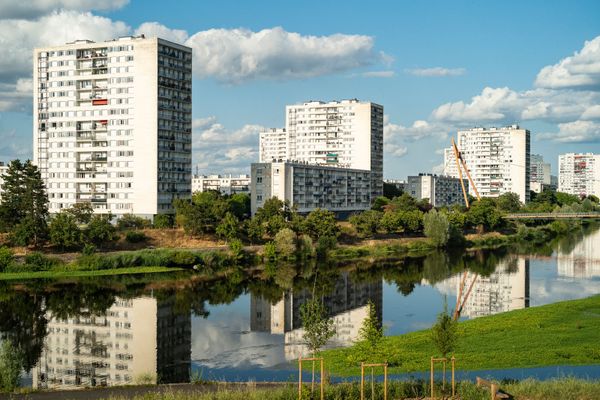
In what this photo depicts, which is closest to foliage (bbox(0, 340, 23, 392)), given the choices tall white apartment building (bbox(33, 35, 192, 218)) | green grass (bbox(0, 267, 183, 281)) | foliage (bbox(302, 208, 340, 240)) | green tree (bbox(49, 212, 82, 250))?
green grass (bbox(0, 267, 183, 281))

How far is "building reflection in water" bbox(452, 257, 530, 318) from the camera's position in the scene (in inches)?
1917

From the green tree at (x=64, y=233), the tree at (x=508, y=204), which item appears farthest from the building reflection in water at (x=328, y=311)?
the tree at (x=508, y=204)

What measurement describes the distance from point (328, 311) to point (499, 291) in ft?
57.3

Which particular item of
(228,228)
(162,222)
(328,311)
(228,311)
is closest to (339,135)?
(162,222)

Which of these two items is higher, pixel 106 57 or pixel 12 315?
pixel 106 57

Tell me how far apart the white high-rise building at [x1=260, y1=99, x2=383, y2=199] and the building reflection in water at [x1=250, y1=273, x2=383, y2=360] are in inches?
3222

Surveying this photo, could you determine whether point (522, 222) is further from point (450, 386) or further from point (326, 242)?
point (450, 386)

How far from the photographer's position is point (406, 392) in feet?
74.8

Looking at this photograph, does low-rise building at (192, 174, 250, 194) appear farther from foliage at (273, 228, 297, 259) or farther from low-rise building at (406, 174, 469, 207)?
foliage at (273, 228, 297, 259)

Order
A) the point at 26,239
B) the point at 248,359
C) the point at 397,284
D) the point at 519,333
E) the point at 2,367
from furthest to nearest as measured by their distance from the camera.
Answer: the point at 26,239 → the point at 397,284 → the point at 519,333 → the point at 248,359 → the point at 2,367

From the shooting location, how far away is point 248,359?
34406mm

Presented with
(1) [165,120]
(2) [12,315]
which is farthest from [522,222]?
(2) [12,315]

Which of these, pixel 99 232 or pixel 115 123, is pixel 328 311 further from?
pixel 115 123

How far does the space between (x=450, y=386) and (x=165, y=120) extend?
7403 centimetres
